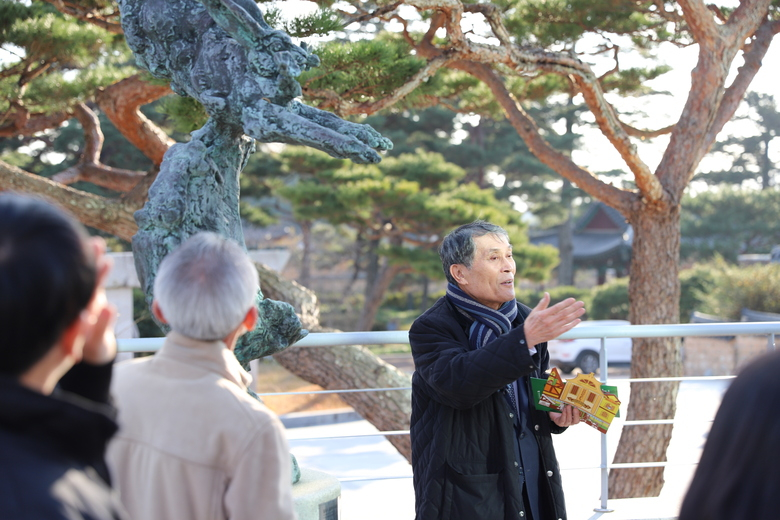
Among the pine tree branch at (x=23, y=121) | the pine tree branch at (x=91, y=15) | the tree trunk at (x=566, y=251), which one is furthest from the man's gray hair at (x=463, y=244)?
the tree trunk at (x=566, y=251)

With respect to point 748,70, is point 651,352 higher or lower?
lower

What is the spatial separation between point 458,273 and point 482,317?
0.46 feet

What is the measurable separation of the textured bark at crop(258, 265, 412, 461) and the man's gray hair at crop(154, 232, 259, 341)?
415 centimetres

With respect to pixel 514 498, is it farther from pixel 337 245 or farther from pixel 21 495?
pixel 337 245

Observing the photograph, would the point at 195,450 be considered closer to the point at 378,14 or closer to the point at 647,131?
the point at 378,14

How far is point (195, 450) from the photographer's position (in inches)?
45.2

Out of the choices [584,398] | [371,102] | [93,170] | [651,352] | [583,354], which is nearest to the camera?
[584,398]

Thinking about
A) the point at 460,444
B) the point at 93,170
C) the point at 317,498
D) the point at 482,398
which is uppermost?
the point at 93,170

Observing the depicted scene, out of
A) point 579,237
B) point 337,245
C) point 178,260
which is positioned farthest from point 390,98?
point 579,237

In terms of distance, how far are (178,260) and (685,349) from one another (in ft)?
45.5

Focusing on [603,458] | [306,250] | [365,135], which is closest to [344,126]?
[365,135]

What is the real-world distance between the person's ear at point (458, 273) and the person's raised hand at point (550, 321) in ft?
1.11

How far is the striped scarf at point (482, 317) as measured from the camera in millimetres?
2020

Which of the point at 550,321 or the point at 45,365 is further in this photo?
the point at 550,321
